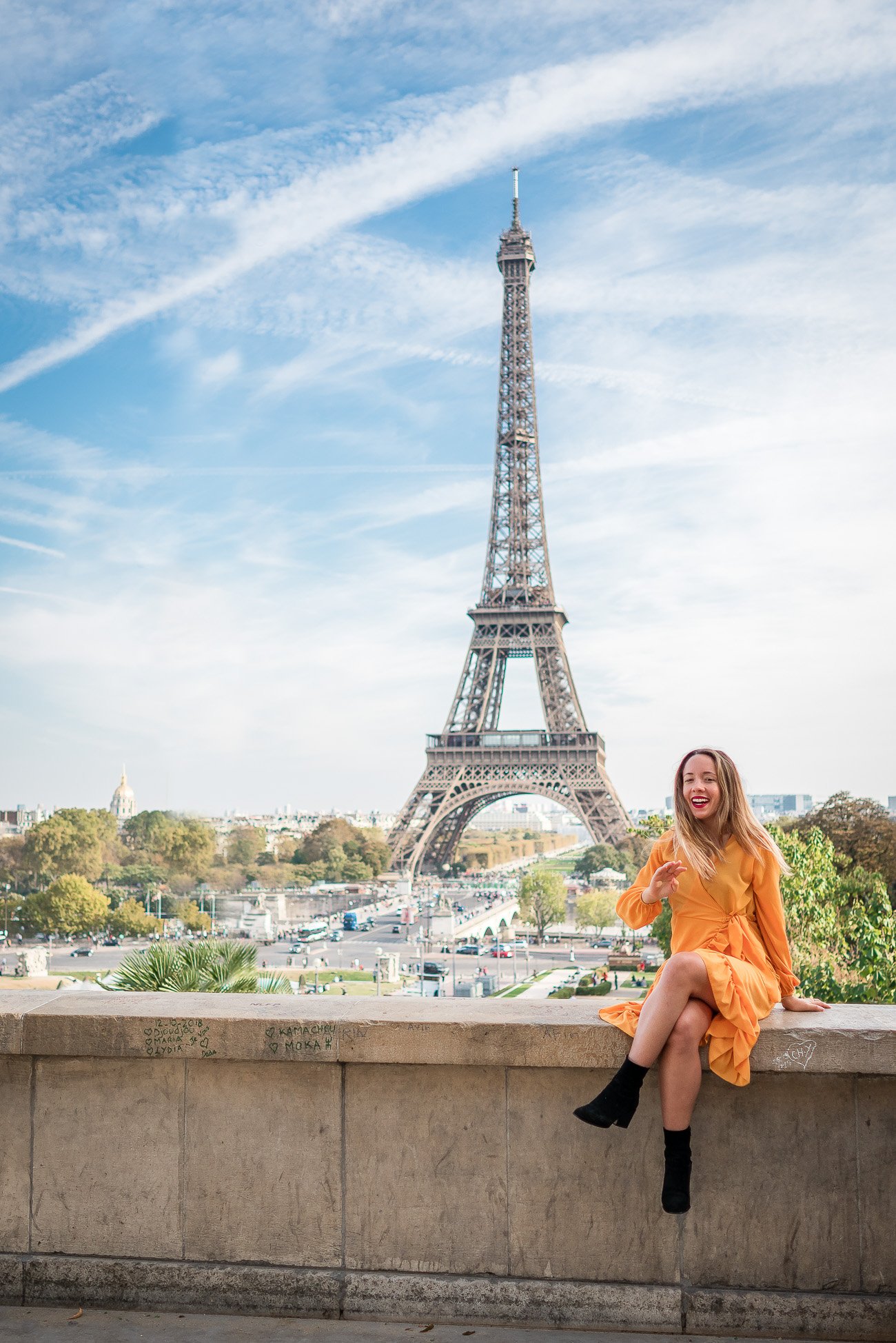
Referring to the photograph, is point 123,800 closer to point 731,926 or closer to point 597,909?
point 597,909

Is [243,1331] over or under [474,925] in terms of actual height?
over

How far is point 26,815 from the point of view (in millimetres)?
129875

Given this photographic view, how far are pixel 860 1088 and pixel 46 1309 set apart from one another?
286 cm

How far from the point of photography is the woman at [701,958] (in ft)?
12.1

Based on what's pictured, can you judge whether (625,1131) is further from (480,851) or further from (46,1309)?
(480,851)

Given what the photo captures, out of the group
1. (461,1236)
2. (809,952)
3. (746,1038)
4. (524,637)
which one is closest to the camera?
(746,1038)

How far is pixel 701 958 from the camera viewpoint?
12.2 feet

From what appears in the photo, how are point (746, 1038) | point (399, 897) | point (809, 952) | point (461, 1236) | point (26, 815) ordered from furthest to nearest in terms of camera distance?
1. point (26, 815)
2. point (399, 897)
3. point (809, 952)
4. point (461, 1236)
5. point (746, 1038)

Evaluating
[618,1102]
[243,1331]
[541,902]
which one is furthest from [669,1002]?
[541,902]

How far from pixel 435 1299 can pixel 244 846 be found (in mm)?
84862

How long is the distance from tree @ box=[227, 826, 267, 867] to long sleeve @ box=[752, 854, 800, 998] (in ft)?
274

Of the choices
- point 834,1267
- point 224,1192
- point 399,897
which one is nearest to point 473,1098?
point 224,1192

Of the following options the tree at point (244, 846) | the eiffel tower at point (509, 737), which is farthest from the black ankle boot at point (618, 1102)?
the tree at point (244, 846)

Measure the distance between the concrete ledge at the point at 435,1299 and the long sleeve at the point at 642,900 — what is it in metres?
1.20
